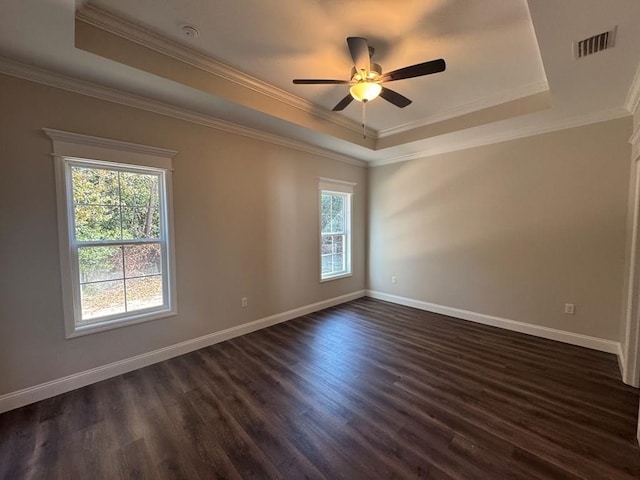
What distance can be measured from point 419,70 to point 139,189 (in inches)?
109

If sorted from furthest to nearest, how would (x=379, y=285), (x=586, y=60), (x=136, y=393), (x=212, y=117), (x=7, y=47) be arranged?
(x=379, y=285) < (x=212, y=117) < (x=136, y=393) < (x=586, y=60) < (x=7, y=47)

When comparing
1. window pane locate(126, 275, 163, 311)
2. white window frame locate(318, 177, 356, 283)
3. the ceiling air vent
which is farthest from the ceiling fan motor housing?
window pane locate(126, 275, 163, 311)

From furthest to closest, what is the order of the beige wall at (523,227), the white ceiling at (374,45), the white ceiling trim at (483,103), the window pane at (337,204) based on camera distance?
the window pane at (337,204), the beige wall at (523,227), the white ceiling trim at (483,103), the white ceiling at (374,45)

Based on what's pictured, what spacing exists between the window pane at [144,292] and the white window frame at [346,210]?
93.5 inches

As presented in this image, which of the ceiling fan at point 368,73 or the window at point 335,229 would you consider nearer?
the ceiling fan at point 368,73

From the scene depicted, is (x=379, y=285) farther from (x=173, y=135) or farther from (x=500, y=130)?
(x=173, y=135)

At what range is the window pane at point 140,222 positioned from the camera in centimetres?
266

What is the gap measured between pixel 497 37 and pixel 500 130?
163 cm

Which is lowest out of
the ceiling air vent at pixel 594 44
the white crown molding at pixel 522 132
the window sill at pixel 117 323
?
the window sill at pixel 117 323

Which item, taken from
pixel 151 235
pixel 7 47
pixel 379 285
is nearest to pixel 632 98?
pixel 379 285

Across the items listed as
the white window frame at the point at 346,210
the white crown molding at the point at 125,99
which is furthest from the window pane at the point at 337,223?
the white crown molding at the point at 125,99

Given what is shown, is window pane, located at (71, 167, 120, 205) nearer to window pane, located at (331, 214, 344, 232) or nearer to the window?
the window

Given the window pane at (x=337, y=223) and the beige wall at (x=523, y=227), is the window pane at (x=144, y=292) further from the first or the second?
the beige wall at (x=523, y=227)

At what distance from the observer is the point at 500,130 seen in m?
3.45
